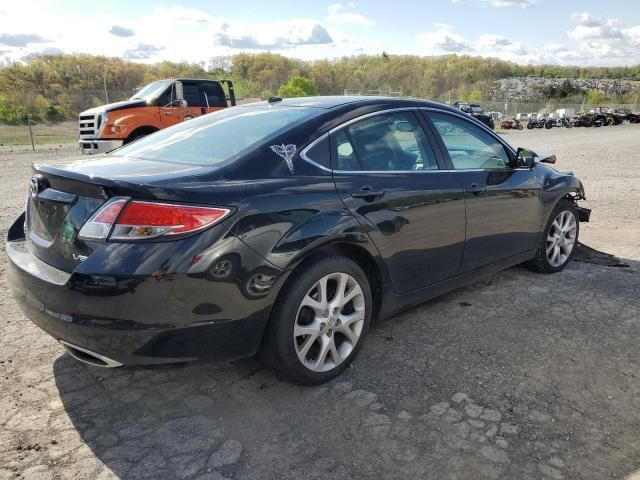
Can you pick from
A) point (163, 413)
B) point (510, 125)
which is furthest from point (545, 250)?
point (510, 125)

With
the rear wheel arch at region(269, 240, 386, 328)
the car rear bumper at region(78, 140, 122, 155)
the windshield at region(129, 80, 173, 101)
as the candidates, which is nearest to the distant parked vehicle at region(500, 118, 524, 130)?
the windshield at region(129, 80, 173, 101)

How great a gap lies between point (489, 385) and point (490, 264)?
1353mm

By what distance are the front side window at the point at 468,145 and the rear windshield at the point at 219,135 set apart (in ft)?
3.54

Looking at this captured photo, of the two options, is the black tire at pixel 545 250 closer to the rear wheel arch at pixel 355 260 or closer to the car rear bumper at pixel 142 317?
the rear wheel arch at pixel 355 260

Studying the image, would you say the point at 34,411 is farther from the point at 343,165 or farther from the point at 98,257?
the point at 343,165

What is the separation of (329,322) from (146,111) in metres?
11.8

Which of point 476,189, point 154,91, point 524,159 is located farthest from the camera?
point 154,91

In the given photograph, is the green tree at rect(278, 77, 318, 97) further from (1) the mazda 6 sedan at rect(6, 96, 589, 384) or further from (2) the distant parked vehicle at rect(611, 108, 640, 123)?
(1) the mazda 6 sedan at rect(6, 96, 589, 384)

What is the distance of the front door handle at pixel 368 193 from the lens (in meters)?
3.10

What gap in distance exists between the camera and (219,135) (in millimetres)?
3332

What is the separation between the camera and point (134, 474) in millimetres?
2336

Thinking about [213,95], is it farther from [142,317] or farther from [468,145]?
[142,317]

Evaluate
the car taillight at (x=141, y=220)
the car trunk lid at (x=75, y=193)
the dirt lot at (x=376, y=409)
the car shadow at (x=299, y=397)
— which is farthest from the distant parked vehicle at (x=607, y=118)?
the car taillight at (x=141, y=220)

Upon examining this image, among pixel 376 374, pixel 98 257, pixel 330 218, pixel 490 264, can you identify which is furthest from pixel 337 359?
pixel 490 264
